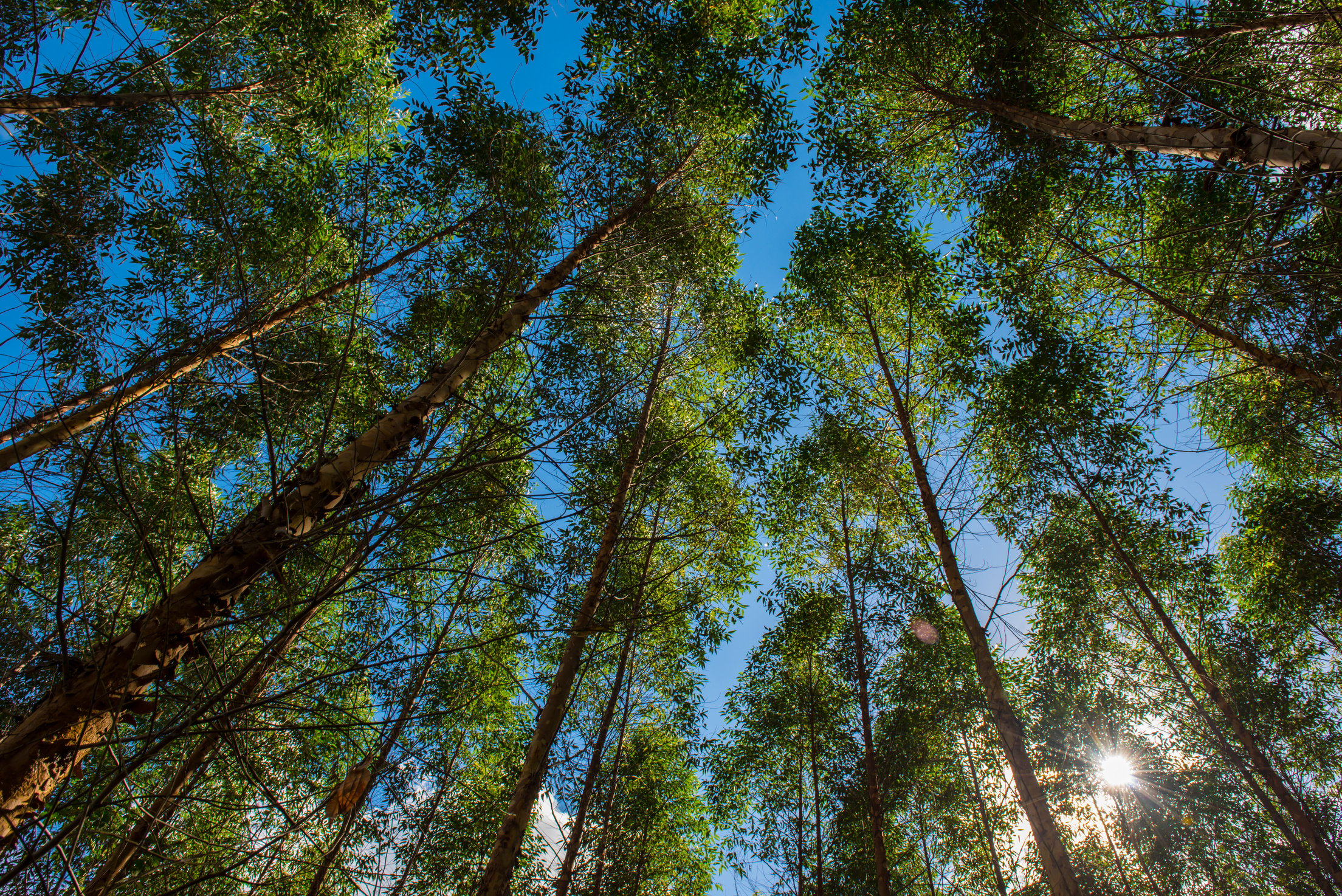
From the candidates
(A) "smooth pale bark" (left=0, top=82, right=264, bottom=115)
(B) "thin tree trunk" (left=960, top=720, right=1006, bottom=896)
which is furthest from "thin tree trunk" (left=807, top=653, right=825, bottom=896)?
(A) "smooth pale bark" (left=0, top=82, right=264, bottom=115)

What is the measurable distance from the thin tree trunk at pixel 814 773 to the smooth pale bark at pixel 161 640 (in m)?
5.87

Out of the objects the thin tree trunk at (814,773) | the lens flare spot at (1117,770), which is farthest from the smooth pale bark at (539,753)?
the lens flare spot at (1117,770)

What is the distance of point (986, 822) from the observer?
26.1 feet

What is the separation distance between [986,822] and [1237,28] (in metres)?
9.59

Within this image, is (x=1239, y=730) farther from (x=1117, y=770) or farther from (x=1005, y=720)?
(x=1117, y=770)

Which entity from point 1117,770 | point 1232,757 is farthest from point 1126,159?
point 1117,770

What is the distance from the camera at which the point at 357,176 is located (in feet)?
18.4

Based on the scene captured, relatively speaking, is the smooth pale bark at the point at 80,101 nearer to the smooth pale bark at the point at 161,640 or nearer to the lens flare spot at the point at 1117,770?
the smooth pale bark at the point at 161,640

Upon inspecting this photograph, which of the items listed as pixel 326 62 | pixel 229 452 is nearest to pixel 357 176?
pixel 326 62

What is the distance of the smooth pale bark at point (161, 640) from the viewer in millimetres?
1403

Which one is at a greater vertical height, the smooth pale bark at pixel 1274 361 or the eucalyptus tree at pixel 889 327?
the eucalyptus tree at pixel 889 327

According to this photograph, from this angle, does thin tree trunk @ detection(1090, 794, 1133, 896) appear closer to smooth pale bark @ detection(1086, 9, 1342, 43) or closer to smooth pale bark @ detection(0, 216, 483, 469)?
smooth pale bark @ detection(1086, 9, 1342, 43)

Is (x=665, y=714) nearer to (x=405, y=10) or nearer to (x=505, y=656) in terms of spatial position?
(x=505, y=656)

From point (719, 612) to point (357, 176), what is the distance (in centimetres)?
634
